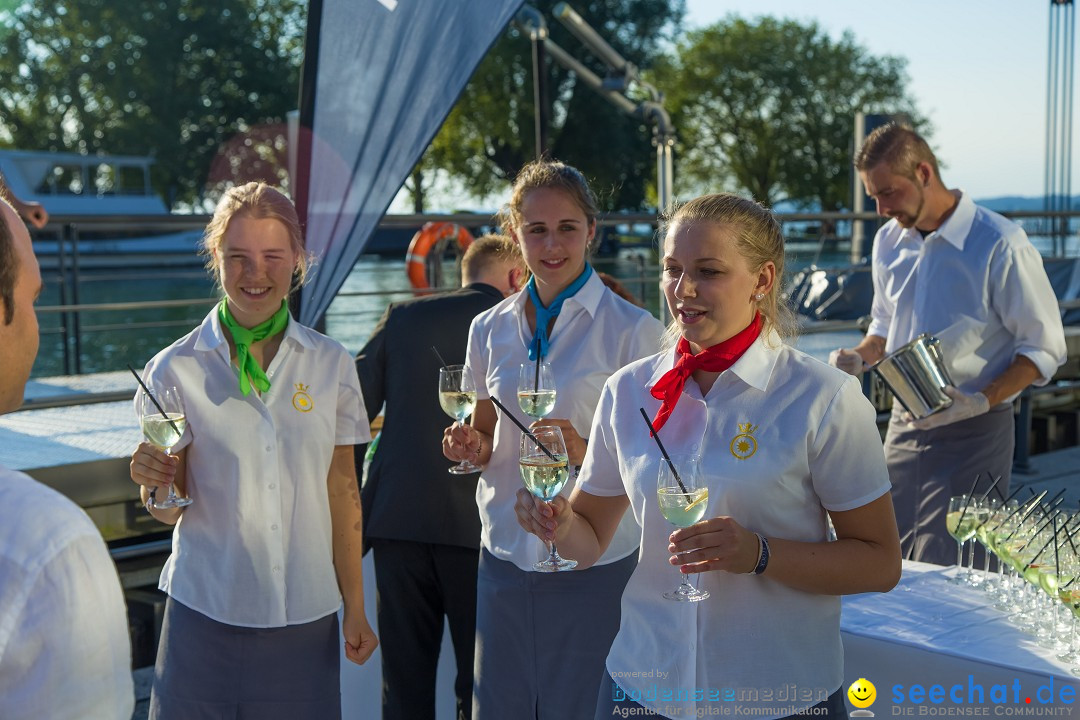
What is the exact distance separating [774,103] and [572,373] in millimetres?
56968

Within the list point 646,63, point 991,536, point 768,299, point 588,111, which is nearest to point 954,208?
point 991,536

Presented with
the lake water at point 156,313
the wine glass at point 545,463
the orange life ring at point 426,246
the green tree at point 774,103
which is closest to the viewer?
the wine glass at point 545,463

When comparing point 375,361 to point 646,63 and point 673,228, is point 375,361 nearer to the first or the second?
point 673,228

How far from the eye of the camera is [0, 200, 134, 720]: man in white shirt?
3.52ft

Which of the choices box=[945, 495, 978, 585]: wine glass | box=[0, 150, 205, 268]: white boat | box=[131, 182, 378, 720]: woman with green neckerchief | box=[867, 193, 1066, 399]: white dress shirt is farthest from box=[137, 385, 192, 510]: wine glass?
box=[0, 150, 205, 268]: white boat

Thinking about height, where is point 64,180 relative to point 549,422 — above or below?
above

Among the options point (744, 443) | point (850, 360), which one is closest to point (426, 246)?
point (850, 360)

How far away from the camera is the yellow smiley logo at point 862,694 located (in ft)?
8.84

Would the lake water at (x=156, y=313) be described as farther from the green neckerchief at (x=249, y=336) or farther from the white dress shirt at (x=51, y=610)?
the white dress shirt at (x=51, y=610)

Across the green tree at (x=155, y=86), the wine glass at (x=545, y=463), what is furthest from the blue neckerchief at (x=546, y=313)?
the green tree at (x=155, y=86)

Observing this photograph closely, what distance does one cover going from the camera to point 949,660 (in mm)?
2574

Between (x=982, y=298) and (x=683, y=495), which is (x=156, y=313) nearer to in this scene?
(x=982, y=298)

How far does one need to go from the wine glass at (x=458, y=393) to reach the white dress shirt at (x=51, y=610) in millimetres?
1968

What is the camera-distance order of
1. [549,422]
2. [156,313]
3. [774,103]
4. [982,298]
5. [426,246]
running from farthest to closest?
[774,103] < [156,313] < [426,246] < [982,298] < [549,422]
